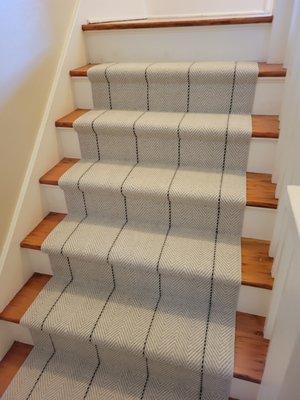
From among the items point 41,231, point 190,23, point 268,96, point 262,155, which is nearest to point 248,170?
point 262,155

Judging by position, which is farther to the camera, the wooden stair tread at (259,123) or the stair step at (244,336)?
the wooden stair tread at (259,123)

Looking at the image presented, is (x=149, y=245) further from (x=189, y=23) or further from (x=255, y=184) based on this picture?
(x=189, y=23)

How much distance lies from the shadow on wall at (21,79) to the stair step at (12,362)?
0.47 meters

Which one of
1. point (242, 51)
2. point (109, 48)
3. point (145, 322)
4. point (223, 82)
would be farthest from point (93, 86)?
point (145, 322)

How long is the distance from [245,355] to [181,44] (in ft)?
4.72

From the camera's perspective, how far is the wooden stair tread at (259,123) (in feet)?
3.91

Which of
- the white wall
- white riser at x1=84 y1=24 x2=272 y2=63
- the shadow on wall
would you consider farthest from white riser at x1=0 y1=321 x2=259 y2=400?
the white wall

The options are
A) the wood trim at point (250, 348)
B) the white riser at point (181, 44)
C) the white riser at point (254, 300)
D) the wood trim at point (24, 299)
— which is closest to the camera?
the wood trim at point (250, 348)

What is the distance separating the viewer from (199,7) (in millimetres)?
2584

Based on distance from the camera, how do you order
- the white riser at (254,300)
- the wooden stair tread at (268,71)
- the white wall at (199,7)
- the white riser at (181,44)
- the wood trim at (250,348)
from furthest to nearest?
the white wall at (199,7) → the white riser at (181,44) → the wooden stair tread at (268,71) → the white riser at (254,300) → the wood trim at (250,348)

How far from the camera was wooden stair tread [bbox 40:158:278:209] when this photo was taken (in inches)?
43.7

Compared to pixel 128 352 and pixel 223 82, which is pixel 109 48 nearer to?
pixel 223 82

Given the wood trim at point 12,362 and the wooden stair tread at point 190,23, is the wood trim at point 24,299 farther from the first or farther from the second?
the wooden stair tread at point 190,23

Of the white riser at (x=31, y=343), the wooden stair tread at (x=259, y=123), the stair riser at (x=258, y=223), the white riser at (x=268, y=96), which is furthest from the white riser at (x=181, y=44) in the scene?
the white riser at (x=31, y=343)
